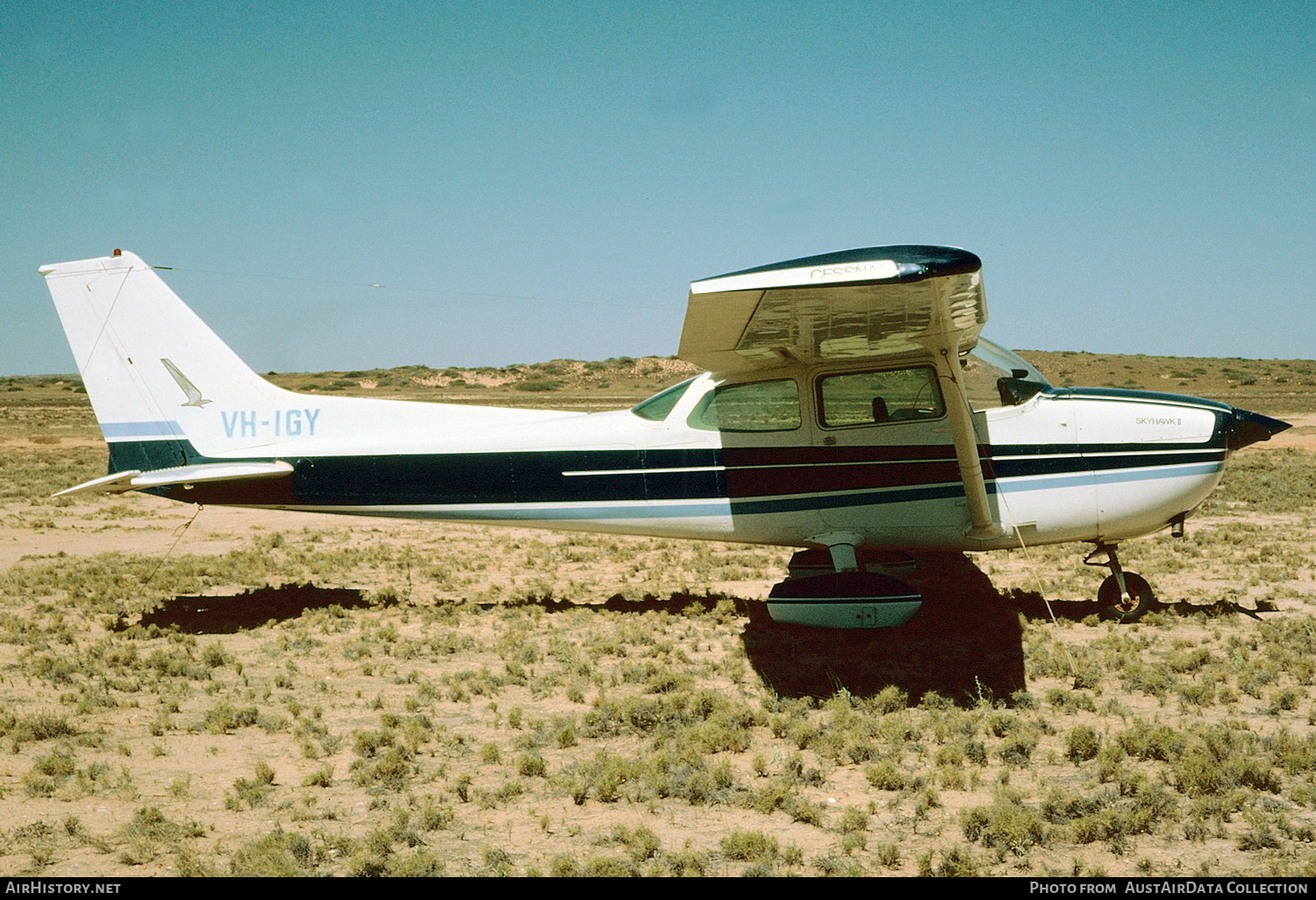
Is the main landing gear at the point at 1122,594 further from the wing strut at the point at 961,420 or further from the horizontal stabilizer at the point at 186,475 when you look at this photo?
the horizontal stabilizer at the point at 186,475

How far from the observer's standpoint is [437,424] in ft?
27.4

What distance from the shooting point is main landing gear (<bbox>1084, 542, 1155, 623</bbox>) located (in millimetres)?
7500

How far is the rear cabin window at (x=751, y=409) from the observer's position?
7.32 meters

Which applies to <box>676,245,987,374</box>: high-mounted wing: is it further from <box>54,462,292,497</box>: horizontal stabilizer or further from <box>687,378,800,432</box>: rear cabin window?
<box>54,462,292,497</box>: horizontal stabilizer

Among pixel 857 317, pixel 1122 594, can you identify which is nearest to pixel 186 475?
pixel 857 317

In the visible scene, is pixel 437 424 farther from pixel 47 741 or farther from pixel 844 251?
pixel 844 251

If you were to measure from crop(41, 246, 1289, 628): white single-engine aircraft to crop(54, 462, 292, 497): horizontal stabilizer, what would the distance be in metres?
0.02

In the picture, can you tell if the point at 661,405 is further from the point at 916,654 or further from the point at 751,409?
the point at 916,654

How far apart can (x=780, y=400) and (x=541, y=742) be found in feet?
11.7

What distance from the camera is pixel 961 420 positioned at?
259 inches

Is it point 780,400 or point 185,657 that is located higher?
point 780,400

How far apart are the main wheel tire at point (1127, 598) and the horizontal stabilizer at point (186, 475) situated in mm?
7569

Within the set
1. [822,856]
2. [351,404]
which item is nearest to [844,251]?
[822,856]

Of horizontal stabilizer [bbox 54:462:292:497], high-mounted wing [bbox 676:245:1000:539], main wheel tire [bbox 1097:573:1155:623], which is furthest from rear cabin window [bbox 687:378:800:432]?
horizontal stabilizer [bbox 54:462:292:497]
